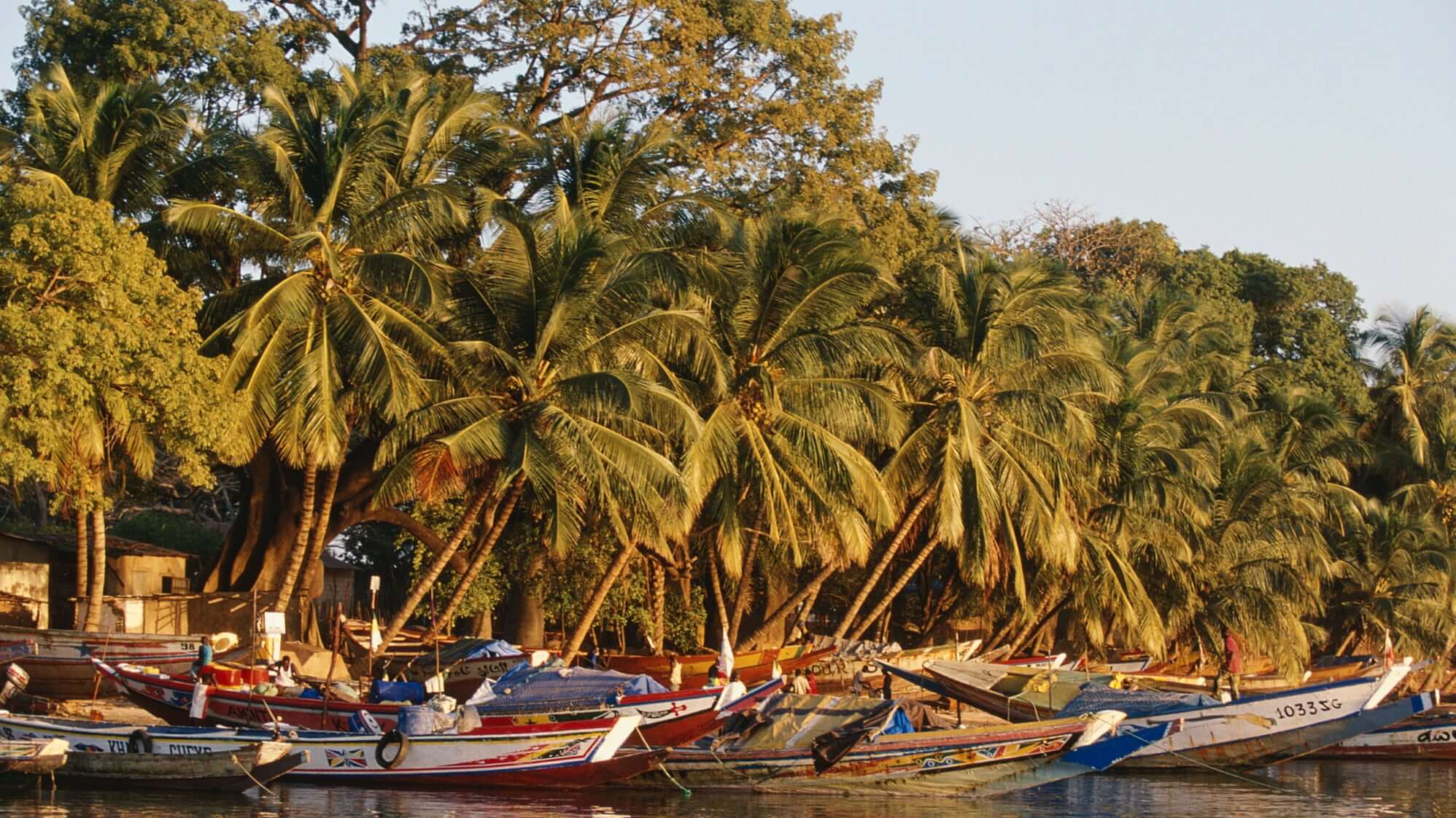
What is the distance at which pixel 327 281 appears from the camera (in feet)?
79.4

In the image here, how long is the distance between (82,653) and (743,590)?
1243cm

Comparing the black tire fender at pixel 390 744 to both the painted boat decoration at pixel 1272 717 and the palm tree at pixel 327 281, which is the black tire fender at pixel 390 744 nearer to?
the palm tree at pixel 327 281

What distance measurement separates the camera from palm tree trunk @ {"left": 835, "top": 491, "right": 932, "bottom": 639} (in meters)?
30.0

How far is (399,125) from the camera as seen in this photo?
2559 centimetres

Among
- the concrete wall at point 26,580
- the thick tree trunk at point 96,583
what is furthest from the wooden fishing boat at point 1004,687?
the concrete wall at point 26,580

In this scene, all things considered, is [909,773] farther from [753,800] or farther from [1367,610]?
[1367,610]

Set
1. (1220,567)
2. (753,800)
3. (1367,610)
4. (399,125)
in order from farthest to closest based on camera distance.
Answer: (1367,610)
(1220,567)
(399,125)
(753,800)

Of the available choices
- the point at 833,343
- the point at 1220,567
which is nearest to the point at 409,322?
the point at 833,343

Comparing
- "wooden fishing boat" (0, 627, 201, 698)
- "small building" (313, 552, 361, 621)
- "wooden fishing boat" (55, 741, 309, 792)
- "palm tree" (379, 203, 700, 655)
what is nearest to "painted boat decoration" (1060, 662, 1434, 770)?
"palm tree" (379, 203, 700, 655)

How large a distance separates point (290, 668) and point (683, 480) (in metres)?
6.58

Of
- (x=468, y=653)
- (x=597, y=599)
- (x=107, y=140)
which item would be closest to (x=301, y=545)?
(x=468, y=653)

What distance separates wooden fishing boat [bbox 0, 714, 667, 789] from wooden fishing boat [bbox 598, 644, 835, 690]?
7662mm

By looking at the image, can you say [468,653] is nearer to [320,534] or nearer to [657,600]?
[320,534]

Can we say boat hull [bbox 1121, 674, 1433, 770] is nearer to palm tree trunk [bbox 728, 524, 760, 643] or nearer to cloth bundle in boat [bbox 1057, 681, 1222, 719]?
cloth bundle in boat [bbox 1057, 681, 1222, 719]
